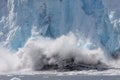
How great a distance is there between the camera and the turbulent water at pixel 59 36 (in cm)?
6762

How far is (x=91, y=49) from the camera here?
68.2 meters

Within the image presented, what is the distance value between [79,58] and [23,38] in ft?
24.3

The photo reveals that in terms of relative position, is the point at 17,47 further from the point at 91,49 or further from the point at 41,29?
the point at 91,49

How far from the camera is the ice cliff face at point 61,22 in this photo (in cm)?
6806

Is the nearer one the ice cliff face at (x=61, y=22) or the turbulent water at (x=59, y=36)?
the turbulent water at (x=59, y=36)

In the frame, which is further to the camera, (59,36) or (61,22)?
(61,22)

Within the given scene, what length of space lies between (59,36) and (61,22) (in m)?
1.76

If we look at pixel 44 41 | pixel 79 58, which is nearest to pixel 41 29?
pixel 44 41

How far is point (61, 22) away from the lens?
6869 cm

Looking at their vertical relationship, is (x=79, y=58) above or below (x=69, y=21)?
below

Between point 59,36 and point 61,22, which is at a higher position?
point 61,22

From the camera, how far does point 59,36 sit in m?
68.4

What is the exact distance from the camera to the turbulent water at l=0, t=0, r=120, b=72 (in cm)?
6762

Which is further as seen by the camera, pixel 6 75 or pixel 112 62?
pixel 112 62
